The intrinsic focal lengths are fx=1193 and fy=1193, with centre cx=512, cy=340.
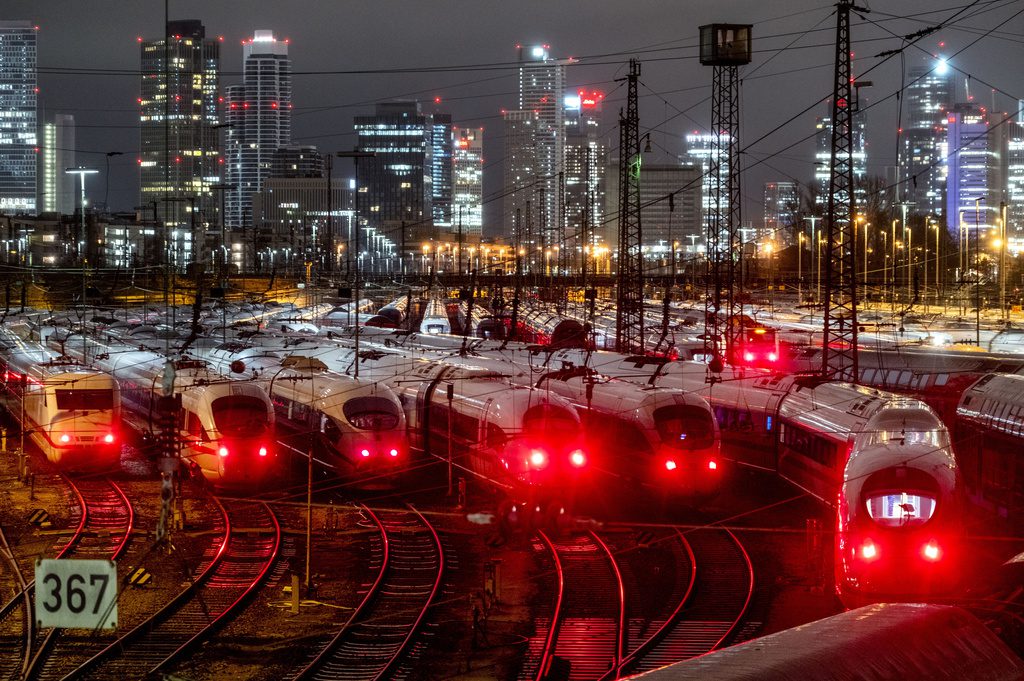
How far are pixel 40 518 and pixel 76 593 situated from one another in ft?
36.2

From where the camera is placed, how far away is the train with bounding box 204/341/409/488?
22984 millimetres

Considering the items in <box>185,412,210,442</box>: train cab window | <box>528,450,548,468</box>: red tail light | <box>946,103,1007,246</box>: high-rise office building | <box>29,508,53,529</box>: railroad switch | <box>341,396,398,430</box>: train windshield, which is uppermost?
<box>946,103,1007,246</box>: high-rise office building

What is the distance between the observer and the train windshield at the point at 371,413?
22.9m

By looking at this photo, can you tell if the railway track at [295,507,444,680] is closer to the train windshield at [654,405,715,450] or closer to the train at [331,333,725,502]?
the train at [331,333,725,502]

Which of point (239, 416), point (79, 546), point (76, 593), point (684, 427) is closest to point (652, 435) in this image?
point (684, 427)

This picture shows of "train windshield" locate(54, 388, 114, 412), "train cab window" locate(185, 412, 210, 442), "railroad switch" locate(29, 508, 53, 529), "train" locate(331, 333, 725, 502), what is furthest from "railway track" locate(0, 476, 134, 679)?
"train" locate(331, 333, 725, 502)

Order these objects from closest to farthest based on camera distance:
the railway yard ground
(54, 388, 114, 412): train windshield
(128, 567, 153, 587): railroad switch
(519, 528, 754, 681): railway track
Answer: (519, 528, 754, 681): railway track < the railway yard ground < (128, 567, 153, 587): railroad switch < (54, 388, 114, 412): train windshield

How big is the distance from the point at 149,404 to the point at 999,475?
19.6 meters

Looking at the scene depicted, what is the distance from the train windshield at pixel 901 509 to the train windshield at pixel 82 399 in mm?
16529

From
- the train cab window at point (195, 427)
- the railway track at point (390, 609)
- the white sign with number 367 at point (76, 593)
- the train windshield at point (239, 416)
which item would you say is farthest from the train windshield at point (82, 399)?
the white sign with number 367 at point (76, 593)

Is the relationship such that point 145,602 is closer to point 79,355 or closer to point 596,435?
point 596,435

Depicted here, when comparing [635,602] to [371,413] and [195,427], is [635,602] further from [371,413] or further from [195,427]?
[195,427]

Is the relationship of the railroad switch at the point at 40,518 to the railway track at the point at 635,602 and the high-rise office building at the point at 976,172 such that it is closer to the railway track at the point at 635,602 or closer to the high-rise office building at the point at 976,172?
the railway track at the point at 635,602

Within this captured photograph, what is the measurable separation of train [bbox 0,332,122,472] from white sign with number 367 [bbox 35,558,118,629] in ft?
46.4
